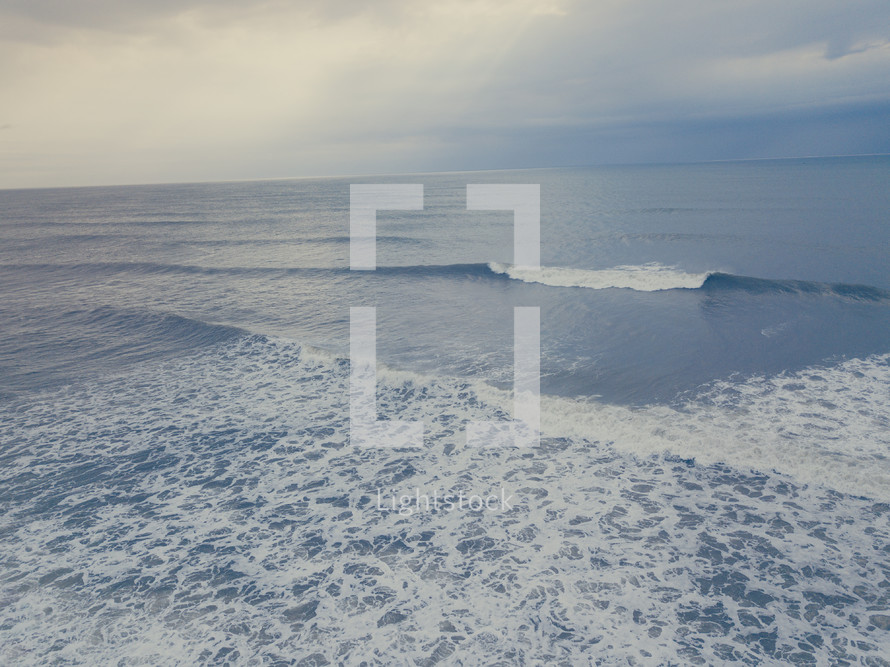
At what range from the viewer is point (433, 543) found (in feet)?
28.2

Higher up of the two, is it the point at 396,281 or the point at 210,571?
the point at 396,281

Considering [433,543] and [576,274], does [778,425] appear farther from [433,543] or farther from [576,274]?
[576,274]

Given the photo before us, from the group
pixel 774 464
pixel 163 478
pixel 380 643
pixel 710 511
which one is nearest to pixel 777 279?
pixel 774 464

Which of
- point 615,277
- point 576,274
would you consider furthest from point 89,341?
point 615,277

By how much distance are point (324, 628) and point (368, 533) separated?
6.71 feet

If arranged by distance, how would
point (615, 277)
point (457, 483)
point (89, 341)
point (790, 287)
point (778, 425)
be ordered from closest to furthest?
1. point (457, 483)
2. point (778, 425)
3. point (89, 341)
4. point (790, 287)
5. point (615, 277)

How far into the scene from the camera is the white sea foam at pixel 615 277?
25.3 metres

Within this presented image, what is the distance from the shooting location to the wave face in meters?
6.78

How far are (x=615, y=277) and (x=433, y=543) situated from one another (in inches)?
857

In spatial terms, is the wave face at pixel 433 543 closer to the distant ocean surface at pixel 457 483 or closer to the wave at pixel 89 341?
the distant ocean surface at pixel 457 483

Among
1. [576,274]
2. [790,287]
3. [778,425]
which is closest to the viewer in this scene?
[778,425]

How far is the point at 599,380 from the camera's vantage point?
1459cm

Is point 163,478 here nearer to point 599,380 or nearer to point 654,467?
point 654,467

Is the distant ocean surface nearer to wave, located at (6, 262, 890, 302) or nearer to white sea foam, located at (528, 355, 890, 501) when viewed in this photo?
white sea foam, located at (528, 355, 890, 501)
